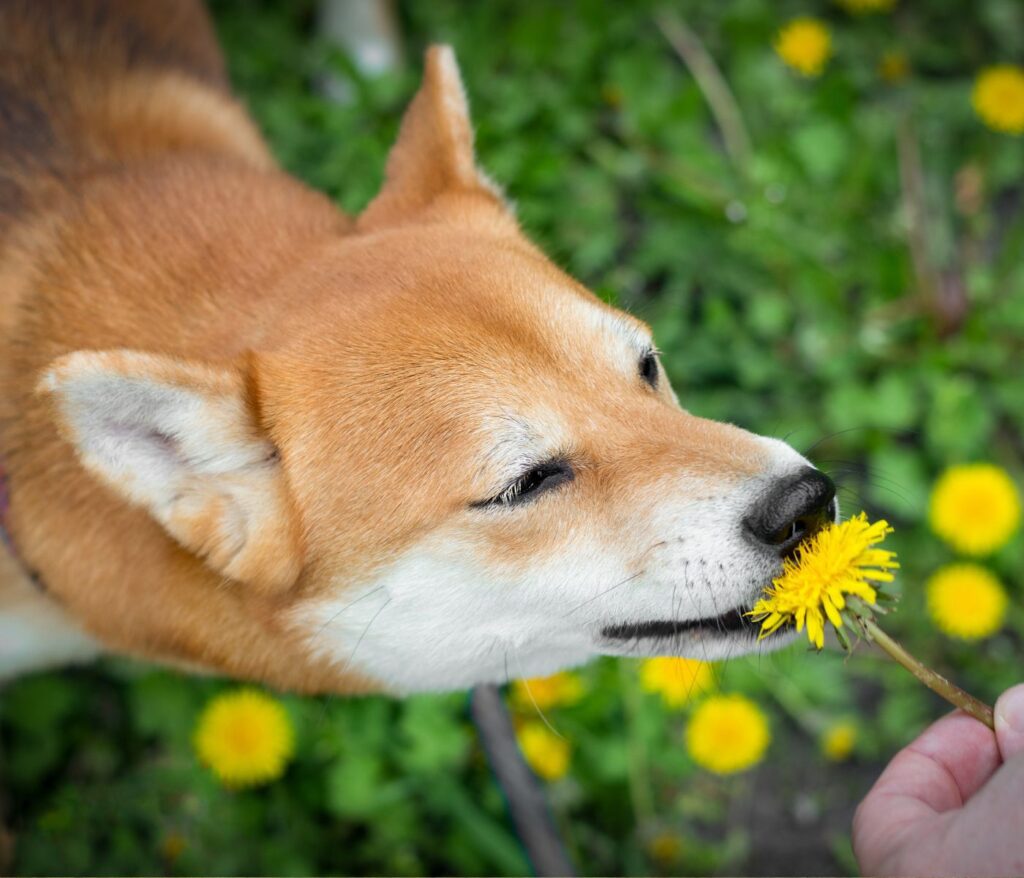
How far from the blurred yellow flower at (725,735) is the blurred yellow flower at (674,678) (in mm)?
84

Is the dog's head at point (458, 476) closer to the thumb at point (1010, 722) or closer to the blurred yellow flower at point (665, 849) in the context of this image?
the thumb at point (1010, 722)

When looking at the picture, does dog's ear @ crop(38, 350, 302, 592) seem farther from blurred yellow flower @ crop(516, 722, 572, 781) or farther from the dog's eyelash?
blurred yellow flower @ crop(516, 722, 572, 781)

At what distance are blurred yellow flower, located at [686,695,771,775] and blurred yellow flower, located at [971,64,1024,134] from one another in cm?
272

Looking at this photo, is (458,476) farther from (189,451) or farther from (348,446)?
(189,451)

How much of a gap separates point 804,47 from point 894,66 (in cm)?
52

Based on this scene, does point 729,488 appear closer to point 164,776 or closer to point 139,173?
point 139,173

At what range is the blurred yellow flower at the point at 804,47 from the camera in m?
4.21

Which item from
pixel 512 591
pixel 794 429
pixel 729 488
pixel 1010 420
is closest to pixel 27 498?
pixel 512 591

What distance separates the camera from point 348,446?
2.06 metres

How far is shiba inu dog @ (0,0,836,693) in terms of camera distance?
2018mm

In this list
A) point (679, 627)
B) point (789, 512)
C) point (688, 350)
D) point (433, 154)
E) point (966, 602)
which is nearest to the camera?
point (789, 512)

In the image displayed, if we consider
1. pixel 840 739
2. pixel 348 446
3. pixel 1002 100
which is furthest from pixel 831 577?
pixel 1002 100

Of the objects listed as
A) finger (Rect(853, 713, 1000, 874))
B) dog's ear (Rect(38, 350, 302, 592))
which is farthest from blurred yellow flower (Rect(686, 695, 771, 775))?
dog's ear (Rect(38, 350, 302, 592))

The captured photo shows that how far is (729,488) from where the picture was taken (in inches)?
79.0
